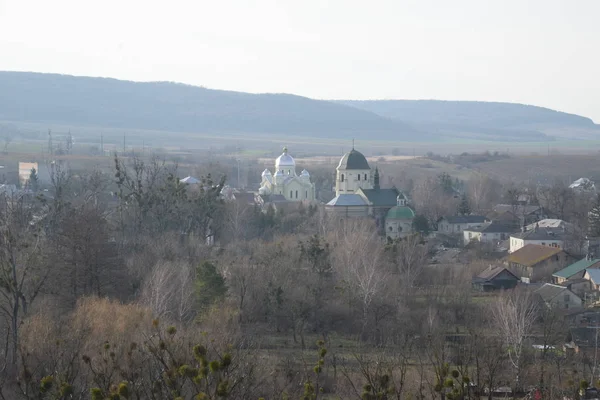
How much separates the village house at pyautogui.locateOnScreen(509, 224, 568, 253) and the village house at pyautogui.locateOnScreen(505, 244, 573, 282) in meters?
3.06

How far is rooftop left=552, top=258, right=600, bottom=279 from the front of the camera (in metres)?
39.7

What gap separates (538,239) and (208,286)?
2345 centimetres

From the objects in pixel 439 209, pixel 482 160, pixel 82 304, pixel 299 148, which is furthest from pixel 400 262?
A: pixel 299 148

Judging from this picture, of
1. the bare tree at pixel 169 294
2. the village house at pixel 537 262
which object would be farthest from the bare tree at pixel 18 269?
the village house at pixel 537 262

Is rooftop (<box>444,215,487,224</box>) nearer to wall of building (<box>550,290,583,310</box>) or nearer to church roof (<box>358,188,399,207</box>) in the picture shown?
church roof (<box>358,188,399,207</box>)

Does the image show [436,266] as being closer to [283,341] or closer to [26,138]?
[283,341]

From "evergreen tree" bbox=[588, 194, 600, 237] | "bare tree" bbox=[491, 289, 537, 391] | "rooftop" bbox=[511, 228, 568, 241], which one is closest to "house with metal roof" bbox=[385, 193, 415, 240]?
"rooftop" bbox=[511, 228, 568, 241]

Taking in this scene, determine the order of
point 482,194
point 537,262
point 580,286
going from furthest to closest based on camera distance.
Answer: point 482,194
point 537,262
point 580,286

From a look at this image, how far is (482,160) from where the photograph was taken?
12631 centimetres

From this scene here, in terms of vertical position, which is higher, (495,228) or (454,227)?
(495,228)

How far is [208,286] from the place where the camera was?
29.4 m

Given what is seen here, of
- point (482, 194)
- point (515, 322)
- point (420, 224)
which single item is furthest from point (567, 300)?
point (482, 194)

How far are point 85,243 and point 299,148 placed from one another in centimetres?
16010

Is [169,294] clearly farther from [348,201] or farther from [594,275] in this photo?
[348,201]
